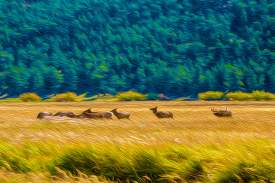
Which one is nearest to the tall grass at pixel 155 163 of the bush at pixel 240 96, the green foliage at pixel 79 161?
the green foliage at pixel 79 161

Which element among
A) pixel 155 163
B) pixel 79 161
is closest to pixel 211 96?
pixel 79 161

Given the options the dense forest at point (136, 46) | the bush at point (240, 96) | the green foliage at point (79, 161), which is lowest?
the bush at point (240, 96)

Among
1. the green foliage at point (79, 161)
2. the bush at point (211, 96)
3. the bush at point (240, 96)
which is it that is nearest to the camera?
the green foliage at point (79, 161)

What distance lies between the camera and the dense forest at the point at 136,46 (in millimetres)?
70625

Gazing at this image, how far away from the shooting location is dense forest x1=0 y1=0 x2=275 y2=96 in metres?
70.6

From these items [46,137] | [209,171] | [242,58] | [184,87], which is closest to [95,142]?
[46,137]

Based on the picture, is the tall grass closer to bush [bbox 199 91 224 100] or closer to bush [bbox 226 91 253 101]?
bush [bbox 226 91 253 101]

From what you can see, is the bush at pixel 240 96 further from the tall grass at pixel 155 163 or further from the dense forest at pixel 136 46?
the tall grass at pixel 155 163

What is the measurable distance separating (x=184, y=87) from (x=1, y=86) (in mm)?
19135

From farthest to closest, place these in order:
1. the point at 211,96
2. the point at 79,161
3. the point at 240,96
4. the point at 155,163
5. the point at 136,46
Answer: the point at 136,46 → the point at 211,96 → the point at 240,96 → the point at 79,161 → the point at 155,163

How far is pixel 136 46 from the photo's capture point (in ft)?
257

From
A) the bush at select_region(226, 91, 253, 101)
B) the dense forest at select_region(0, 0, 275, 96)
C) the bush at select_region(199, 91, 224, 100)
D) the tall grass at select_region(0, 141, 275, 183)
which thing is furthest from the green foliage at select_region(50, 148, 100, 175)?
the dense forest at select_region(0, 0, 275, 96)

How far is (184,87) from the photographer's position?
68125mm

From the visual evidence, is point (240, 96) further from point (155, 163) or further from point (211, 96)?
point (155, 163)
